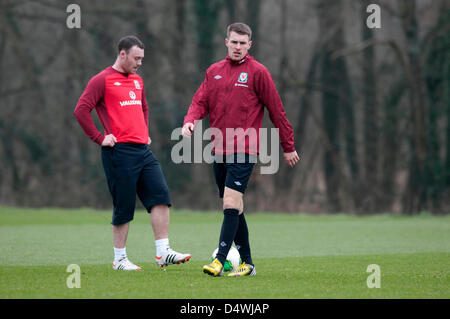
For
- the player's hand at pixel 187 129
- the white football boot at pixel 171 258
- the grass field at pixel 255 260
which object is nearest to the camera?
the grass field at pixel 255 260

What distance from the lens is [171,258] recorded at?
24.7 ft

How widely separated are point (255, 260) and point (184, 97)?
15824 millimetres

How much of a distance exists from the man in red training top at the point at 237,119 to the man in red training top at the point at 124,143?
0.78 meters

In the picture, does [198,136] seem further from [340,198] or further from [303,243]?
[303,243]

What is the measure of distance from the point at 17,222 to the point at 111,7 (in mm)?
10734

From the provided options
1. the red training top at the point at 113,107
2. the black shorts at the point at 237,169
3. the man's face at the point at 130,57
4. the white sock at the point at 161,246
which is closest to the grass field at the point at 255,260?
the white sock at the point at 161,246

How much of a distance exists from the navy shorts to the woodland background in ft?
48.6

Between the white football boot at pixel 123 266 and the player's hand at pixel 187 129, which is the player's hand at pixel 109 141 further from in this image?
the white football boot at pixel 123 266

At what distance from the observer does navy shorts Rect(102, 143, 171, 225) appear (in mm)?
7707

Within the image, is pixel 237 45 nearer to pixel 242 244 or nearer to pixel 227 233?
pixel 227 233

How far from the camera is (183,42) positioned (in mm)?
25422

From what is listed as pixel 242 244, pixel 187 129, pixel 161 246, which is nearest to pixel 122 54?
pixel 187 129

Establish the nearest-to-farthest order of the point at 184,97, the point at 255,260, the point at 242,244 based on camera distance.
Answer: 1. the point at 242,244
2. the point at 255,260
3. the point at 184,97

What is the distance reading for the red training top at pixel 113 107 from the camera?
766cm
